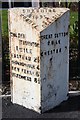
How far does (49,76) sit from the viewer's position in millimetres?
5090

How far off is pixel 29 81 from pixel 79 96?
3.00ft

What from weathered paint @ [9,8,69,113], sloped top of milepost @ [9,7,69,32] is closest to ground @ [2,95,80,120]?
weathered paint @ [9,8,69,113]

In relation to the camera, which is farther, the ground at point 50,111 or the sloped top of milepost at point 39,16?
the ground at point 50,111

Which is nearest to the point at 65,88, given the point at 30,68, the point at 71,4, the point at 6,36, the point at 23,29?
the point at 30,68

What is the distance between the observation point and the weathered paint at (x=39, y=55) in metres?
4.91

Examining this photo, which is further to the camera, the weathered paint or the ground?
the ground

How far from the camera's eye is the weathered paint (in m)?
4.91

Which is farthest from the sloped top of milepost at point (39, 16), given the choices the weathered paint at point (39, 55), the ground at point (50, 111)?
the ground at point (50, 111)

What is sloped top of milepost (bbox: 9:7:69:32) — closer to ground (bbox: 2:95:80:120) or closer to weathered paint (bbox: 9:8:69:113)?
weathered paint (bbox: 9:8:69:113)

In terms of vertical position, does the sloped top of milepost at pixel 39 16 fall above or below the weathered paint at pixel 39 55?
above

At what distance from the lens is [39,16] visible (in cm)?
498

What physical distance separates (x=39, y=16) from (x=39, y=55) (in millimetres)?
492

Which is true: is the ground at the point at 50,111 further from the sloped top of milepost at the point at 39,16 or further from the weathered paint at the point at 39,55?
the sloped top of milepost at the point at 39,16

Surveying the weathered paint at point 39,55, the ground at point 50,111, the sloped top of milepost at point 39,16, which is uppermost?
the sloped top of milepost at point 39,16
